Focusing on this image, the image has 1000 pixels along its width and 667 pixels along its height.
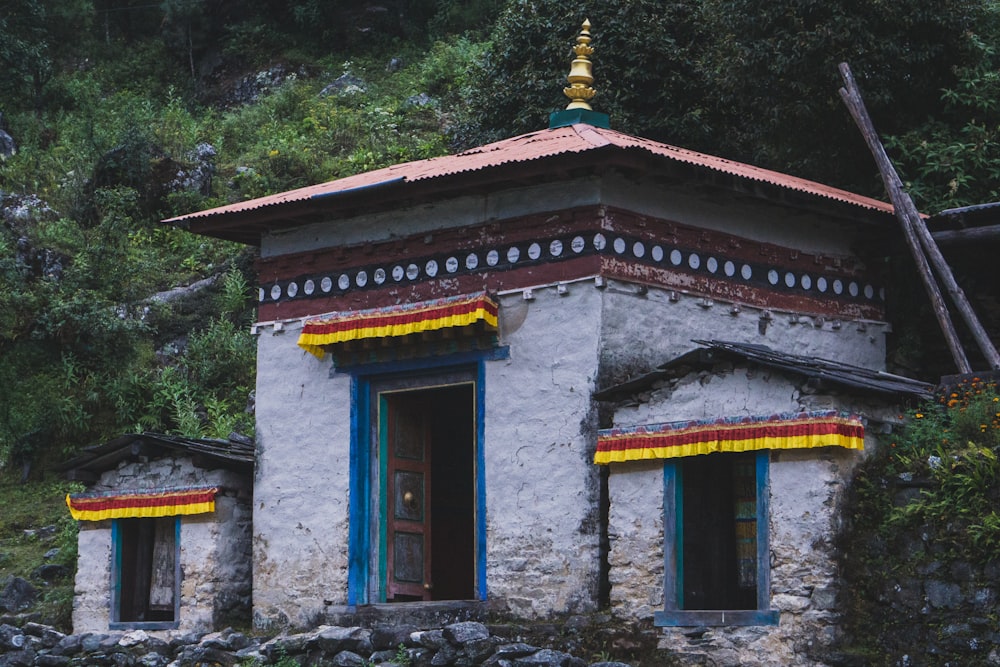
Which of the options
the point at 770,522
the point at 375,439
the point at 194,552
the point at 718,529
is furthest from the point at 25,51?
the point at 770,522

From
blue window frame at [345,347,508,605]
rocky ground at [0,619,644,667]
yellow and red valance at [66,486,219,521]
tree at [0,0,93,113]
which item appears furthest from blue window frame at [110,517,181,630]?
tree at [0,0,93,113]

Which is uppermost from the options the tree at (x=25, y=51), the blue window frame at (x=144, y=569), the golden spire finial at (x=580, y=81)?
the tree at (x=25, y=51)

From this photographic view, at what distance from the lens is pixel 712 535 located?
40.7ft

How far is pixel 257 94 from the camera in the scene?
3328 centimetres

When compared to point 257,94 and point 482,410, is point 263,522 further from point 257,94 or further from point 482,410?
point 257,94

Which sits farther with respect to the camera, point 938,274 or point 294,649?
point 938,274

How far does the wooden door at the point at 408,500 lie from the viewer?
13.7m

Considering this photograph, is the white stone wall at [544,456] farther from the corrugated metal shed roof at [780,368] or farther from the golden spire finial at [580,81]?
the golden spire finial at [580,81]

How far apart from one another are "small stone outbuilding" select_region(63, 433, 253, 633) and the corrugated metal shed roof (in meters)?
4.18

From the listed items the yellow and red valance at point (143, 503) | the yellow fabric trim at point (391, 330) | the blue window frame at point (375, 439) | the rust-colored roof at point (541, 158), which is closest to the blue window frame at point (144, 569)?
the yellow and red valance at point (143, 503)

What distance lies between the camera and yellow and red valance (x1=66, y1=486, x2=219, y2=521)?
47.1 ft

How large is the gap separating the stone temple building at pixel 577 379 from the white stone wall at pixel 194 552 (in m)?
0.11

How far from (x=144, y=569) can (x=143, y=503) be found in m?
0.77

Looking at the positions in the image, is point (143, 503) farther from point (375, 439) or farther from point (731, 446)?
point (731, 446)
